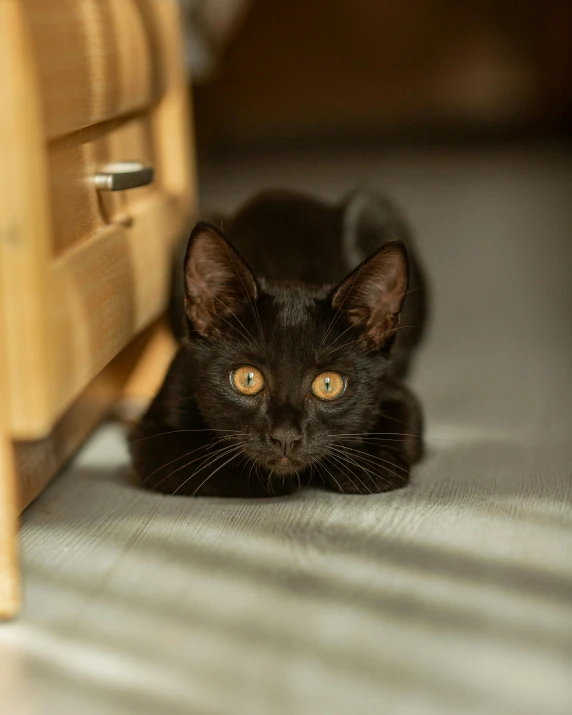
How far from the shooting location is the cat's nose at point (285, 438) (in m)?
1.35

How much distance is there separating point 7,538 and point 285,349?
19.7 inches

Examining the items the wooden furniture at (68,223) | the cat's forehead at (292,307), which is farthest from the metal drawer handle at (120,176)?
the cat's forehead at (292,307)

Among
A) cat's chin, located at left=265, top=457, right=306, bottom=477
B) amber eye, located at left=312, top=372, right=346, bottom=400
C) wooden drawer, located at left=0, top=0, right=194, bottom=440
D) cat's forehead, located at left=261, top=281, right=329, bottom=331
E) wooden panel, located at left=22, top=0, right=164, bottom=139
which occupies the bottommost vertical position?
cat's chin, located at left=265, top=457, right=306, bottom=477

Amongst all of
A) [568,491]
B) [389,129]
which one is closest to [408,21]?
[389,129]

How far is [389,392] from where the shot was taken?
5.43ft

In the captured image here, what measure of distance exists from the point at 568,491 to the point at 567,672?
0.54 metres

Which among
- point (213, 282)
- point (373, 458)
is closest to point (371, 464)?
point (373, 458)

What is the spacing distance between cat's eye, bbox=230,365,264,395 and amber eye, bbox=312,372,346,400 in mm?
81

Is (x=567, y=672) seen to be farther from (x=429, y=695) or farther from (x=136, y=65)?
(x=136, y=65)

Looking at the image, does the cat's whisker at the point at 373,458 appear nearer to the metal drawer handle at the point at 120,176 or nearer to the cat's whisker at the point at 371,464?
the cat's whisker at the point at 371,464

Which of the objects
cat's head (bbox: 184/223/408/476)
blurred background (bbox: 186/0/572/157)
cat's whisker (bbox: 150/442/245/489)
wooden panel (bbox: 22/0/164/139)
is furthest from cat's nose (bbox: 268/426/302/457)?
blurred background (bbox: 186/0/572/157)

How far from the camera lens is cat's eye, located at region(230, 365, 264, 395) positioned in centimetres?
143

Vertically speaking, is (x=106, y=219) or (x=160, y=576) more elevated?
(x=106, y=219)

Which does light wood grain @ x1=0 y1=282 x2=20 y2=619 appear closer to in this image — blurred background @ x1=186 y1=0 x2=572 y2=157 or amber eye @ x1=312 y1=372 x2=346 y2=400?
amber eye @ x1=312 y1=372 x2=346 y2=400
